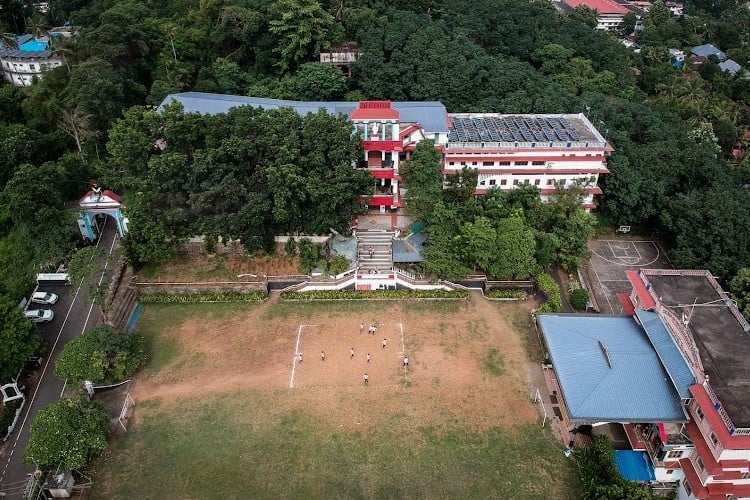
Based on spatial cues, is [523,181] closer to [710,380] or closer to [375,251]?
[375,251]

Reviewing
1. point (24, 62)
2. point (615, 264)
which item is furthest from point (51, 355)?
point (24, 62)

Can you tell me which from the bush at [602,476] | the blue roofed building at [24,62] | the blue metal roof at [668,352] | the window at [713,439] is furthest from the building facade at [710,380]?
the blue roofed building at [24,62]

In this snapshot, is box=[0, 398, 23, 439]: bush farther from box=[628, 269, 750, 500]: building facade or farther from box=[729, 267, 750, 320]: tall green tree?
box=[729, 267, 750, 320]: tall green tree

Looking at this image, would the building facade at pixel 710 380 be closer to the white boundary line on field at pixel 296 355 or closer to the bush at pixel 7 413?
the white boundary line on field at pixel 296 355

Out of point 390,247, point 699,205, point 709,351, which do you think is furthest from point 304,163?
point 699,205

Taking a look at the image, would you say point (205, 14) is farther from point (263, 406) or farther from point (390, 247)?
point (263, 406)

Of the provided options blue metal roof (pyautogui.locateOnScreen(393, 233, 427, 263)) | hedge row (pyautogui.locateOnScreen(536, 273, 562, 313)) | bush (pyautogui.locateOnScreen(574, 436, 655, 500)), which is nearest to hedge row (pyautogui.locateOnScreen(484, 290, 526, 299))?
hedge row (pyautogui.locateOnScreen(536, 273, 562, 313))
